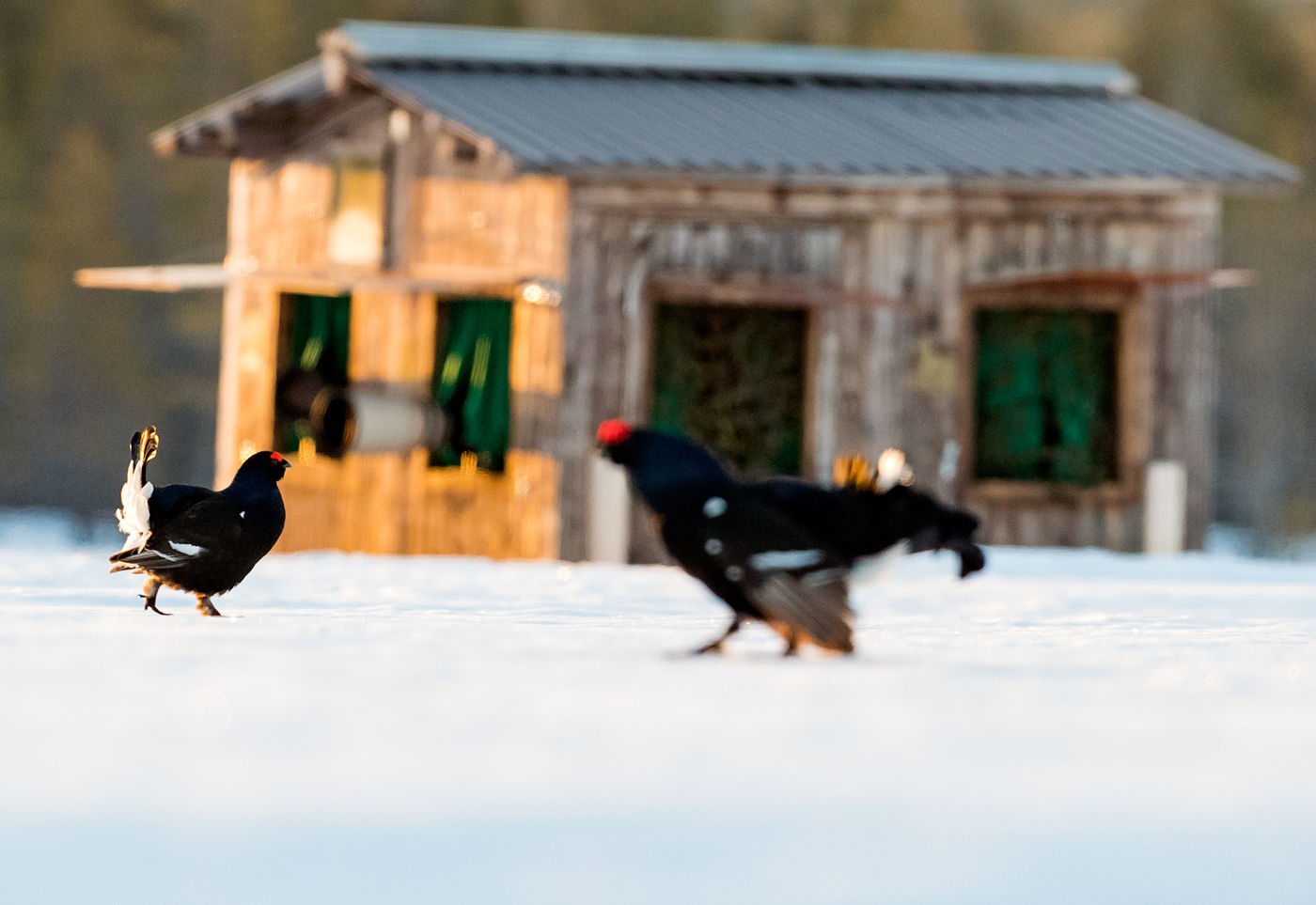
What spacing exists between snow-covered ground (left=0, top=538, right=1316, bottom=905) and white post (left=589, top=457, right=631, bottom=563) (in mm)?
6040

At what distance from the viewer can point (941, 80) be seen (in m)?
16.8

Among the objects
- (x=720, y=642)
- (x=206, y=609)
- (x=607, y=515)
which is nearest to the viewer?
(x=720, y=642)

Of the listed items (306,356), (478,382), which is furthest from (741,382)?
Answer: (306,356)

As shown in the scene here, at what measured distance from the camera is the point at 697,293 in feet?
47.2

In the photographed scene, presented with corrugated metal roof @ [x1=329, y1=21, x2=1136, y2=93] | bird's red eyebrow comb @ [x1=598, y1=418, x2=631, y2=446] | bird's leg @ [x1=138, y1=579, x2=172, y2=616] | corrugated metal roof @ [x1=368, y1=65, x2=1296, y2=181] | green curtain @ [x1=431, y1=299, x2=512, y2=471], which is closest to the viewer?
bird's red eyebrow comb @ [x1=598, y1=418, x2=631, y2=446]

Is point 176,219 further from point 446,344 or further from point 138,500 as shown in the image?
point 138,500

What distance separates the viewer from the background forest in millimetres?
33344

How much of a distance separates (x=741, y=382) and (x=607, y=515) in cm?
177

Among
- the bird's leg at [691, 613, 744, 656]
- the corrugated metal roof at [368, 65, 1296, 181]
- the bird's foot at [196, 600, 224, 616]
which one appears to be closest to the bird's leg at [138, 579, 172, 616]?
the bird's foot at [196, 600, 224, 616]

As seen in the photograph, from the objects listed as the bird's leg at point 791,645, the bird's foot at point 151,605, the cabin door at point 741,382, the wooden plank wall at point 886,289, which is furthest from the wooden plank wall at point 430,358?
the bird's leg at point 791,645

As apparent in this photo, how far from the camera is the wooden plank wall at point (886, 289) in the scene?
14.3 meters

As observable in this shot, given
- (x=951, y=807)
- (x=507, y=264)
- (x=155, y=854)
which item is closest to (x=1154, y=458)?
(x=507, y=264)

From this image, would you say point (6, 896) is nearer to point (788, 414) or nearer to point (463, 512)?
point (463, 512)

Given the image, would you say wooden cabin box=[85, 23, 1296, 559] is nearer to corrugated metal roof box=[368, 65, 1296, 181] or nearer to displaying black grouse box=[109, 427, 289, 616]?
corrugated metal roof box=[368, 65, 1296, 181]
